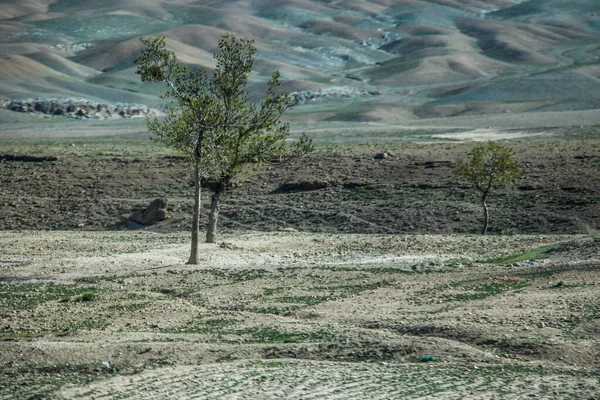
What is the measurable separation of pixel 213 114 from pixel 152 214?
49.8 feet

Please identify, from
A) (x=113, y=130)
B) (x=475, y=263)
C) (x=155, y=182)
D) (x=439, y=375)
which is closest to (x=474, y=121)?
(x=113, y=130)

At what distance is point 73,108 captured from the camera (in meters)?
122

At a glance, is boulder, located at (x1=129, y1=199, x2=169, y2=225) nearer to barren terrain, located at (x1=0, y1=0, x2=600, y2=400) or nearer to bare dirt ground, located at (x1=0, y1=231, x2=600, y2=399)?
barren terrain, located at (x1=0, y1=0, x2=600, y2=400)

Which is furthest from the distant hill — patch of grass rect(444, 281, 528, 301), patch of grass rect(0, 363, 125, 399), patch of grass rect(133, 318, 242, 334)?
patch of grass rect(0, 363, 125, 399)

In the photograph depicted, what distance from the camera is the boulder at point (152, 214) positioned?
41.5 metres

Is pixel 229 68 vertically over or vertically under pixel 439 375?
over

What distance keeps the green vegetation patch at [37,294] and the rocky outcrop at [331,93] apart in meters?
116

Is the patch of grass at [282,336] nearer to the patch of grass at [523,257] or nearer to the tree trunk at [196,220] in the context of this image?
the tree trunk at [196,220]

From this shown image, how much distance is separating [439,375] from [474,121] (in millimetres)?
78165

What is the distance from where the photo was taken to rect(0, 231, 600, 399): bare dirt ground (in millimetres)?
14422

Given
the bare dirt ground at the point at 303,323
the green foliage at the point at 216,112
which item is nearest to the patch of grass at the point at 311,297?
the bare dirt ground at the point at 303,323

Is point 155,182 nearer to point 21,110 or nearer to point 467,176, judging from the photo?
point 467,176

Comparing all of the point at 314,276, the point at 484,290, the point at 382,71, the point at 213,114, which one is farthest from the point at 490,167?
the point at 382,71

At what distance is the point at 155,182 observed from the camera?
5000 centimetres
